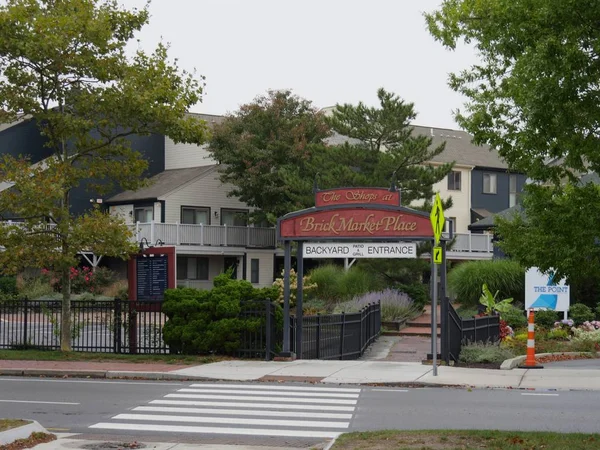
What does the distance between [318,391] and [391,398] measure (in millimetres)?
1473

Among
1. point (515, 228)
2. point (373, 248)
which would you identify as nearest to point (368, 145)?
point (373, 248)

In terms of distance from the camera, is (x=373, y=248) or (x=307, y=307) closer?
(x=373, y=248)

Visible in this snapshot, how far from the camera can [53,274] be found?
43719 mm

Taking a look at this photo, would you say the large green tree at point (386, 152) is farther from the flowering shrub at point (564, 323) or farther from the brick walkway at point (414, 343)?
the flowering shrub at point (564, 323)

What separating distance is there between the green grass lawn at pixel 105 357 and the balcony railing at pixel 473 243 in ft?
101

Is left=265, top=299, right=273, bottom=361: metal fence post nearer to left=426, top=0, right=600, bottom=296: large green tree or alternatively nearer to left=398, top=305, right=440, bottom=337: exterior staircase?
left=426, top=0, right=600, bottom=296: large green tree

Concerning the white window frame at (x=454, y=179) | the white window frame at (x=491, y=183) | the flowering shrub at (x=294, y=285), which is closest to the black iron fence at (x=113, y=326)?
the flowering shrub at (x=294, y=285)

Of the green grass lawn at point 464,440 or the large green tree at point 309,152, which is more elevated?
the large green tree at point 309,152

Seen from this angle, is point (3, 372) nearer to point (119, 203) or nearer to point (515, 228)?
point (515, 228)

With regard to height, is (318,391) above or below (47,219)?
below

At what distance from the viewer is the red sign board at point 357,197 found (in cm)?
2077

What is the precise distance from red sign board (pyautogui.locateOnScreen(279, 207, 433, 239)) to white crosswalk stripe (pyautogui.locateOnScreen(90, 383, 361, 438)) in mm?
4607

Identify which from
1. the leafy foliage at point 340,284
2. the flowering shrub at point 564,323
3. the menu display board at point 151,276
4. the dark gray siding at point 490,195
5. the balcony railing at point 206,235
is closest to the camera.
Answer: the menu display board at point 151,276

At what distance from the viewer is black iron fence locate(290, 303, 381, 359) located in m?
22.1
